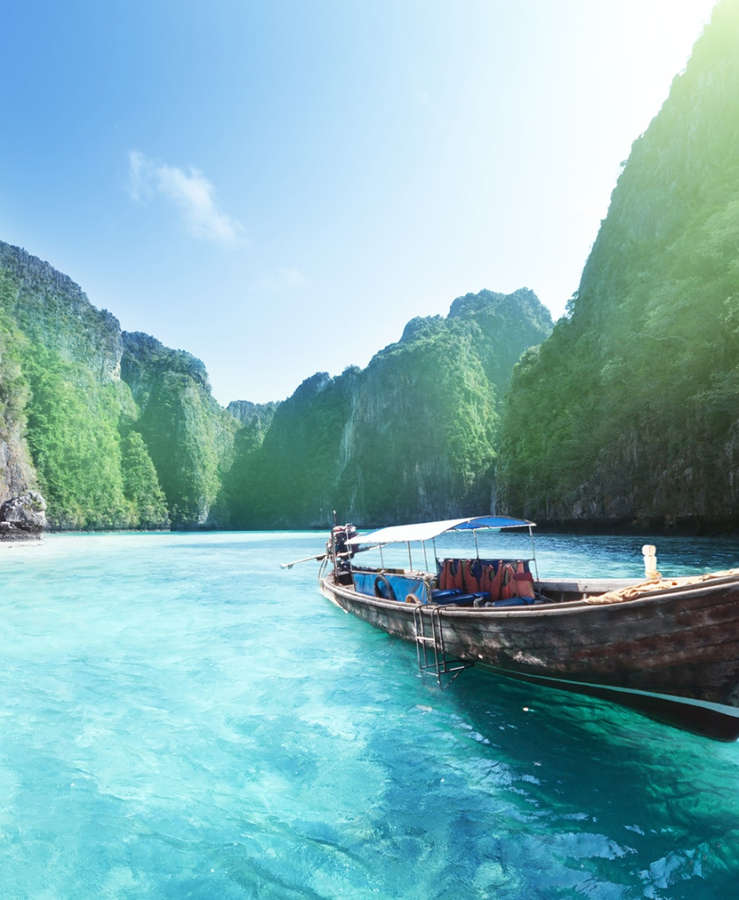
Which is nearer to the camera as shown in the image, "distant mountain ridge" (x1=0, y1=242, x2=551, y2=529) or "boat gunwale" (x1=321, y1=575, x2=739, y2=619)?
"boat gunwale" (x1=321, y1=575, x2=739, y2=619)

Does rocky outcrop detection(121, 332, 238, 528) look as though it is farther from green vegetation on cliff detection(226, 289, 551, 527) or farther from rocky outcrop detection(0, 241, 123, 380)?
rocky outcrop detection(0, 241, 123, 380)

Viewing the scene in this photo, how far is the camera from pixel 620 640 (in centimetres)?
574

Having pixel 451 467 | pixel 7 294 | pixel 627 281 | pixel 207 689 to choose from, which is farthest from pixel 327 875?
pixel 7 294

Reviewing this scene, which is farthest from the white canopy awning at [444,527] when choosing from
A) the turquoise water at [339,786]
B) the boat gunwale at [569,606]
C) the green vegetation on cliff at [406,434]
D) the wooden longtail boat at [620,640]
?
the green vegetation on cliff at [406,434]

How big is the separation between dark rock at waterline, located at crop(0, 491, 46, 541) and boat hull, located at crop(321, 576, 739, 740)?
177 ft

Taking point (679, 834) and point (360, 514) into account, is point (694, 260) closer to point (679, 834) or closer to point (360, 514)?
point (679, 834)

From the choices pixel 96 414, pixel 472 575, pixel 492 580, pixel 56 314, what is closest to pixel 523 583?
pixel 492 580

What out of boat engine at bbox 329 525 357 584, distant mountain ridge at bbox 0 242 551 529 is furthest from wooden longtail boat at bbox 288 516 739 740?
distant mountain ridge at bbox 0 242 551 529

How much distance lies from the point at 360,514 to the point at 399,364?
37598mm

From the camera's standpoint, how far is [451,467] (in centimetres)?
9962

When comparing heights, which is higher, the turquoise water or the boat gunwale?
the boat gunwale

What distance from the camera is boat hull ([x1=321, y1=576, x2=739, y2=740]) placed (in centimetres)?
508

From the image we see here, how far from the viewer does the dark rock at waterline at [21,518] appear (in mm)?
46812

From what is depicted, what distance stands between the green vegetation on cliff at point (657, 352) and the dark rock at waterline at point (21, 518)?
52.2 metres
